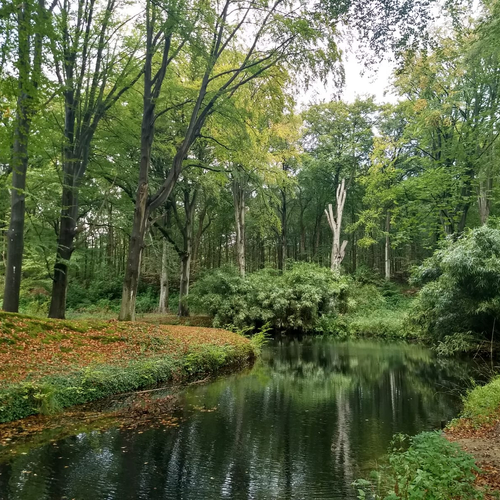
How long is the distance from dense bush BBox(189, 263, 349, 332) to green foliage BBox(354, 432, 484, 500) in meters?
15.7

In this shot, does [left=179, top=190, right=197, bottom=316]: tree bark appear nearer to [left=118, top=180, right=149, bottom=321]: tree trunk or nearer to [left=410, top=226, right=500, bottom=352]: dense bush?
[left=118, top=180, right=149, bottom=321]: tree trunk

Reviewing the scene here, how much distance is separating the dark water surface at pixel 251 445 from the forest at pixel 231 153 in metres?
4.59

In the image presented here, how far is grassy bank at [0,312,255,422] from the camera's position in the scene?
639cm

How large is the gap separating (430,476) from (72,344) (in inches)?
309

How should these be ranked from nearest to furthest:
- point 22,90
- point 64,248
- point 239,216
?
point 22,90 → point 64,248 → point 239,216

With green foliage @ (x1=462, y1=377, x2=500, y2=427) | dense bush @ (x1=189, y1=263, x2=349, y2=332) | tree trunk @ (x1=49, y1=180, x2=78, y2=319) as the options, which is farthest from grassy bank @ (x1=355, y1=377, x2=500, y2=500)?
dense bush @ (x1=189, y1=263, x2=349, y2=332)

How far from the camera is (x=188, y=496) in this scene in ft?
13.8

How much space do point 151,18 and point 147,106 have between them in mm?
2385

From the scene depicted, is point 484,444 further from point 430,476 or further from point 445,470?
point 430,476

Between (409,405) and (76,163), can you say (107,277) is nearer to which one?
(76,163)

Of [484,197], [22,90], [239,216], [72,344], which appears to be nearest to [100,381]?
[72,344]

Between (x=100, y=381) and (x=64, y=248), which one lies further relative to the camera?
(x=64, y=248)

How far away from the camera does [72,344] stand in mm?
9047

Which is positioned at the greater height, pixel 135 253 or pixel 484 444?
pixel 135 253
